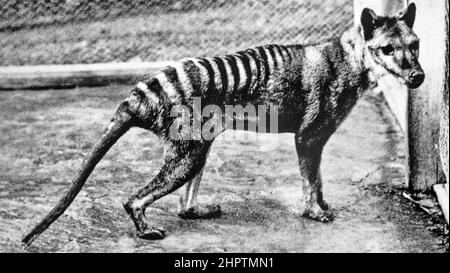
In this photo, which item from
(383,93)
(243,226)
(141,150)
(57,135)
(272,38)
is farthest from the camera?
(272,38)

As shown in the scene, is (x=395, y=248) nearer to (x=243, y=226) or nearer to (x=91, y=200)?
(x=243, y=226)

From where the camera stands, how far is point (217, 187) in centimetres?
523

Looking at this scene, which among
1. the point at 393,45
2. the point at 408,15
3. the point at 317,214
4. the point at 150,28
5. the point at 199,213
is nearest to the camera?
the point at 393,45

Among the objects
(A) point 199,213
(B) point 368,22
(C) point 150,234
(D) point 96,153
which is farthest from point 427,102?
(D) point 96,153

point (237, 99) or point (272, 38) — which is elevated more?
point (272, 38)

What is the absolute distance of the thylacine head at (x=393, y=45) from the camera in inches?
166

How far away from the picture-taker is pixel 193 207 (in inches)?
188

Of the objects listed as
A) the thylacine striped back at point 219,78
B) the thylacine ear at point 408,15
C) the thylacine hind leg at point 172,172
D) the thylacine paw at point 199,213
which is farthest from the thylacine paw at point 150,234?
the thylacine ear at point 408,15

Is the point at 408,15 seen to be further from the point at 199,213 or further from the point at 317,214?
the point at 199,213

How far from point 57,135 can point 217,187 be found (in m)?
1.93

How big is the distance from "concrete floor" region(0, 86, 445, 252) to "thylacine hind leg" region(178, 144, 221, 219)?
7 centimetres

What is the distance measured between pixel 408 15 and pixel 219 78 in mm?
1277

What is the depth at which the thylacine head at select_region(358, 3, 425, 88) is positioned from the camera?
4.21 meters
